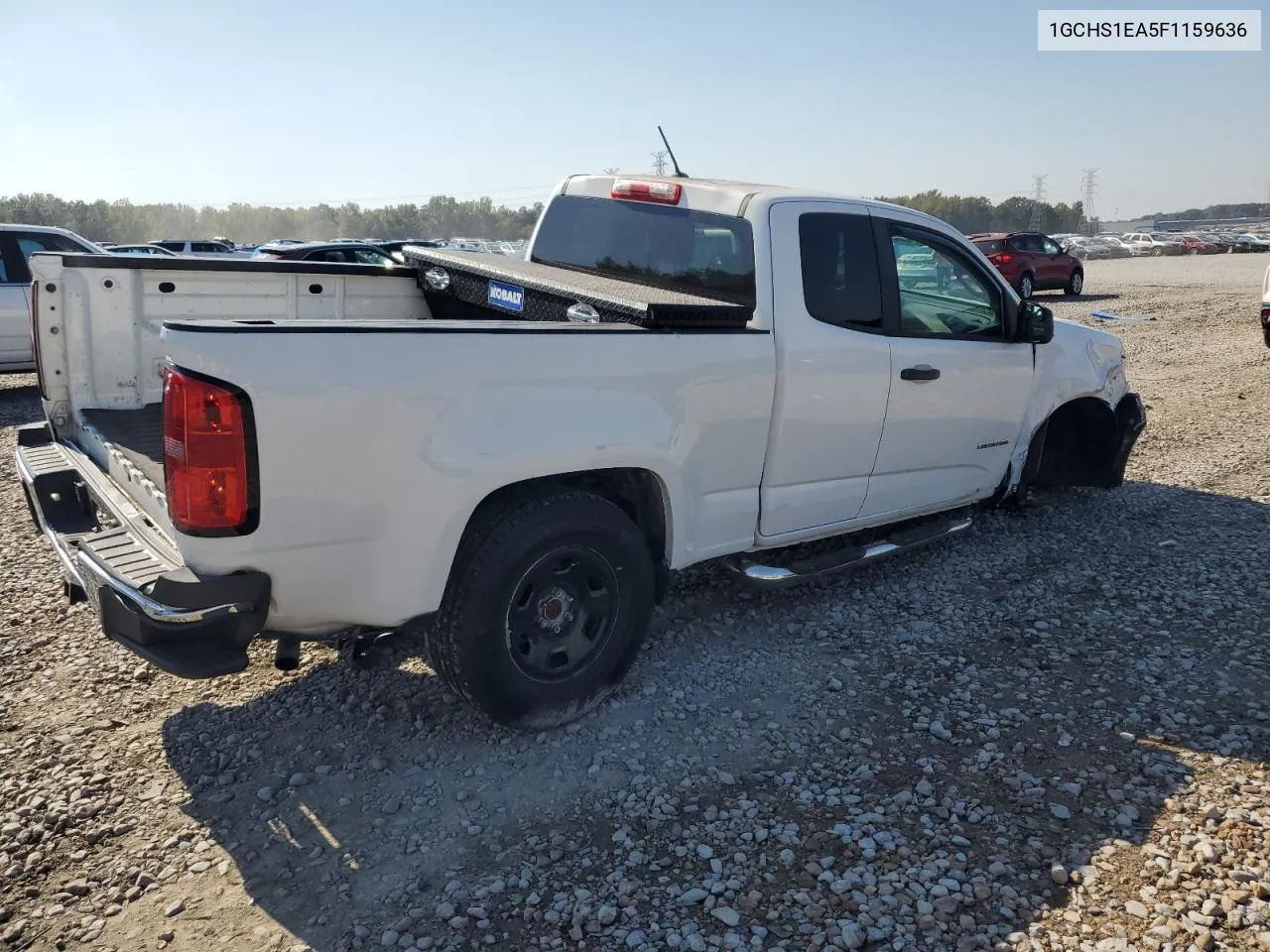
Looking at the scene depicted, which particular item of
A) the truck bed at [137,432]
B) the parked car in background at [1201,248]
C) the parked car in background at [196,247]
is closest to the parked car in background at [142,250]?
the parked car in background at [196,247]

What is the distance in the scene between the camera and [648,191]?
4602mm

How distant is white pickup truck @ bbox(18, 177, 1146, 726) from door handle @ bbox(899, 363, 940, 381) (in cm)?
1

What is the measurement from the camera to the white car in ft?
32.8

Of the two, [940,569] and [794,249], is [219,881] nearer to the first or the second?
[794,249]

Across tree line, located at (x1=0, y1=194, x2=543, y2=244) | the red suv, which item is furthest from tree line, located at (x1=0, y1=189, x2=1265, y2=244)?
the red suv

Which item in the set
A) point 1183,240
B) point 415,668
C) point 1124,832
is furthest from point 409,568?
point 1183,240

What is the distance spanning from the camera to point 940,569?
17.3 feet

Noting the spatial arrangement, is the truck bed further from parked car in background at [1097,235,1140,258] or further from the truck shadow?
parked car in background at [1097,235,1140,258]

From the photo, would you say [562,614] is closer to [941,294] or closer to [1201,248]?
[941,294]

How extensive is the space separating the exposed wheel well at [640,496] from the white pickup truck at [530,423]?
0.05 ft

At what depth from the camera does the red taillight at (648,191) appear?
4.46m

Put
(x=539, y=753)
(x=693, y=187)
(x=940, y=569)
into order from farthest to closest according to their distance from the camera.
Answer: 1. (x=940, y=569)
2. (x=693, y=187)
3. (x=539, y=753)

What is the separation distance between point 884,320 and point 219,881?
340cm

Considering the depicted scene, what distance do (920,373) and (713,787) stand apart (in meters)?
2.25
